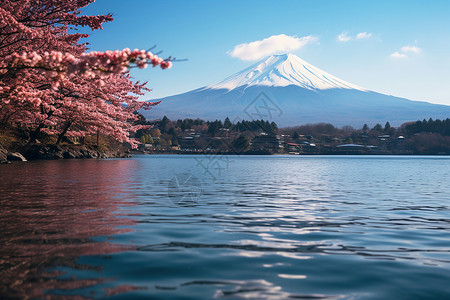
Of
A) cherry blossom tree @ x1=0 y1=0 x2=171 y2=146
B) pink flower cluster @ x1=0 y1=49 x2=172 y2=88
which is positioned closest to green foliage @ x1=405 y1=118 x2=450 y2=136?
cherry blossom tree @ x1=0 y1=0 x2=171 y2=146

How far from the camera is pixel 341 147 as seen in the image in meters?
188

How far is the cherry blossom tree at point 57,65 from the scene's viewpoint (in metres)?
6.05

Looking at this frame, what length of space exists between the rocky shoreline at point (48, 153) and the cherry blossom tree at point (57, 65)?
6.11 feet

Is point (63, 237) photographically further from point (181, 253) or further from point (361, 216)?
point (361, 216)

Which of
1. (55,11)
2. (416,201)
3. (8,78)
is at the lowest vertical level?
(416,201)

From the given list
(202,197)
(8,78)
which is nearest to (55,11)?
(8,78)

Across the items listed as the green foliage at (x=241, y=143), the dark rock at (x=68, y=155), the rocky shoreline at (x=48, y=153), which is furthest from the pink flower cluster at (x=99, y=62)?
the green foliage at (x=241, y=143)

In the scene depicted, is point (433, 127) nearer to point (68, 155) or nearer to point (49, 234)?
point (68, 155)

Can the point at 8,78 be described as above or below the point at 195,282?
above

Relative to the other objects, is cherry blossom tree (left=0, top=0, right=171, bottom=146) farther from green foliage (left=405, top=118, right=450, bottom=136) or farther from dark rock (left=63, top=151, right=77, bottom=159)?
green foliage (left=405, top=118, right=450, bottom=136)

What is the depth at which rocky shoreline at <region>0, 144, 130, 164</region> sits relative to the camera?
32875mm

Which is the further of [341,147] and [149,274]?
[341,147]

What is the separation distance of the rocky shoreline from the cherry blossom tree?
1.86 m

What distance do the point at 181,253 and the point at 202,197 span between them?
7.78 meters
